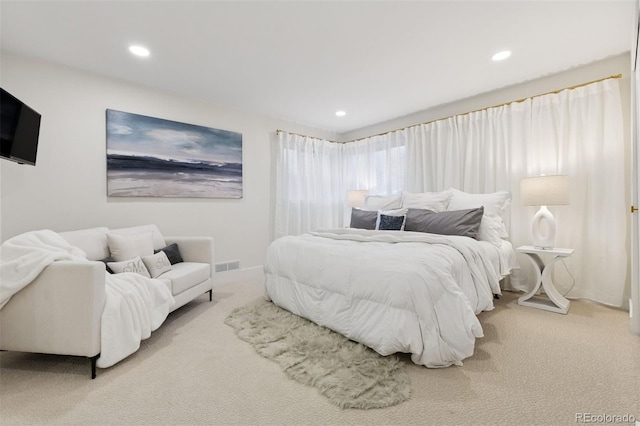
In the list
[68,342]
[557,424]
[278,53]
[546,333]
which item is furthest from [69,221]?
[546,333]

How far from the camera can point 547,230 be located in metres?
2.87

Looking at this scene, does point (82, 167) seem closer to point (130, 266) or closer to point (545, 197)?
point (130, 266)

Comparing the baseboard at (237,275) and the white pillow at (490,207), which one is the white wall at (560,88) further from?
the baseboard at (237,275)

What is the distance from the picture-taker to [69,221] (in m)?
2.91

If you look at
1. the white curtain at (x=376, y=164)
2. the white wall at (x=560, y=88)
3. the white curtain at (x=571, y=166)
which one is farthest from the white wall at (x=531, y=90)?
the white curtain at (x=376, y=164)

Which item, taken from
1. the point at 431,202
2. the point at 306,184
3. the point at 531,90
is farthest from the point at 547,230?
the point at 306,184

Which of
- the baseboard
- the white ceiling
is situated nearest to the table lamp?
the white ceiling

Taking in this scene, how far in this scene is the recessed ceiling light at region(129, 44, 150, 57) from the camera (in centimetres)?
257

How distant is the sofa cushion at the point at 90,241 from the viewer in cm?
247

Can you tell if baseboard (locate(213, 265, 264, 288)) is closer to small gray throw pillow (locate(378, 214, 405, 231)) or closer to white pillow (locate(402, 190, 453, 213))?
small gray throw pillow (locate(378, 214, 405, 231))

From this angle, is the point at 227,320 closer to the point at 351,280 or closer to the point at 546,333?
the point at 351,280

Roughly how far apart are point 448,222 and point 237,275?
2834mm

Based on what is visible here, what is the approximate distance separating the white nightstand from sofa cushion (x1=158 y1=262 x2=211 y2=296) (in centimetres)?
321

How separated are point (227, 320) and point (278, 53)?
2.47 m
